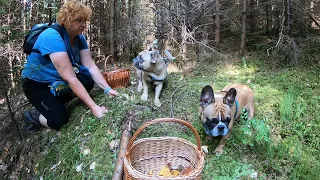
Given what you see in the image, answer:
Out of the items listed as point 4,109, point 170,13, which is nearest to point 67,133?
point 4,109

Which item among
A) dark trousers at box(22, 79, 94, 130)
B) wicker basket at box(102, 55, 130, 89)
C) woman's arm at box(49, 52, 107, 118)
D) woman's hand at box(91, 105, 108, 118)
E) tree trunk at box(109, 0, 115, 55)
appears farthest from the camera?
tree trunk at box(109, 0, 115, 55)

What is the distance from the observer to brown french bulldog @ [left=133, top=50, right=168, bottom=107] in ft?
12.9

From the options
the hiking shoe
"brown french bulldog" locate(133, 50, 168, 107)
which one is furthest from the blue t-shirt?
"brown french bulldog" locate(133, 50, 168, 107)

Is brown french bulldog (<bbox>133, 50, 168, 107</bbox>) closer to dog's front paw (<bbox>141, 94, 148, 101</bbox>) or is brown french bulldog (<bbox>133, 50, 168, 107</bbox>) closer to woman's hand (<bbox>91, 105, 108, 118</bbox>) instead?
dog's front paw (<bbox>141, 94, 148, 101</bbox>)

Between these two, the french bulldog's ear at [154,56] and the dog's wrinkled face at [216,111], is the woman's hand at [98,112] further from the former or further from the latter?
the dog's wrinkled face at [216,111]

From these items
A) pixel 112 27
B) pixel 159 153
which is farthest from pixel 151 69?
pixel 112 27

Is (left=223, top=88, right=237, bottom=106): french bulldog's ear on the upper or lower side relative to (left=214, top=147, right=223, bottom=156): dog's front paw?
upper

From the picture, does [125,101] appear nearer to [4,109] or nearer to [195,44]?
[4,109]

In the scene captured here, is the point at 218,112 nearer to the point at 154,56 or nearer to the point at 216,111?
the point at 216,111

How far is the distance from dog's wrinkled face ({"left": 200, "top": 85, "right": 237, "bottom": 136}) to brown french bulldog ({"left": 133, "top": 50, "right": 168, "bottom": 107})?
38.5 inches

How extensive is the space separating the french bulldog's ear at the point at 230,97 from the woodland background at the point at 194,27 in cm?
273

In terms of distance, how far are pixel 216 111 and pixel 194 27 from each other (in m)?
3.22

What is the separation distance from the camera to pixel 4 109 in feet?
13.6

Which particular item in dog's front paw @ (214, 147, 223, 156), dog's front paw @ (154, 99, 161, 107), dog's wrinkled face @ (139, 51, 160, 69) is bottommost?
dog's front paw @ (214, 147, 223, 156)
